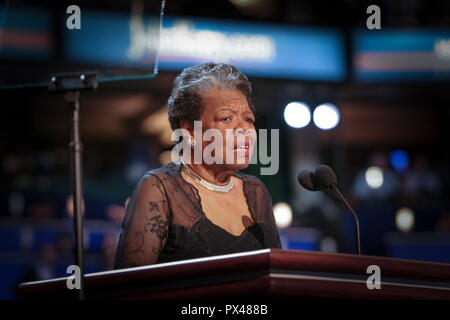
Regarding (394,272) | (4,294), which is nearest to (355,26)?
(394,272)

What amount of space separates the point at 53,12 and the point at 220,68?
0.81 m

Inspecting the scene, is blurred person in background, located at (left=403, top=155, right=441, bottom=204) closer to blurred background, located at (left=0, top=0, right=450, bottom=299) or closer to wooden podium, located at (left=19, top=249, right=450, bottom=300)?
blurred background, located at (left=0, top=0, right=450, bottom=299)

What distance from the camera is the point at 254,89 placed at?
2.19 metres

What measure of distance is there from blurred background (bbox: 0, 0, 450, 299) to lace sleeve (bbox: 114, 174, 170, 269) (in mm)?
375

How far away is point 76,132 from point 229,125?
0.50 m

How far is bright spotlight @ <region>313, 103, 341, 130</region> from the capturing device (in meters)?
5.96

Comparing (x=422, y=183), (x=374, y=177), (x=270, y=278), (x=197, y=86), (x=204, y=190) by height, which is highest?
(x=197, y=86)

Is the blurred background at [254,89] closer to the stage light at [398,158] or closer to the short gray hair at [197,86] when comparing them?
the short gray hair at [197,86]

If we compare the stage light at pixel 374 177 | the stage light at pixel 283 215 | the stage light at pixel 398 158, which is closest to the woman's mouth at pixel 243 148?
the stage light at pixel 283 215

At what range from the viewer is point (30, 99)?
11602 mm

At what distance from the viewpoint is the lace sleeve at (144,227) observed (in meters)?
1.54

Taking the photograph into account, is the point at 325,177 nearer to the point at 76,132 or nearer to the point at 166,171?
the point at 166,171

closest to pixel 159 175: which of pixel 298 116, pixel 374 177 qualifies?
pixel 298 116

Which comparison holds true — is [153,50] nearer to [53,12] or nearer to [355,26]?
[53,12]
